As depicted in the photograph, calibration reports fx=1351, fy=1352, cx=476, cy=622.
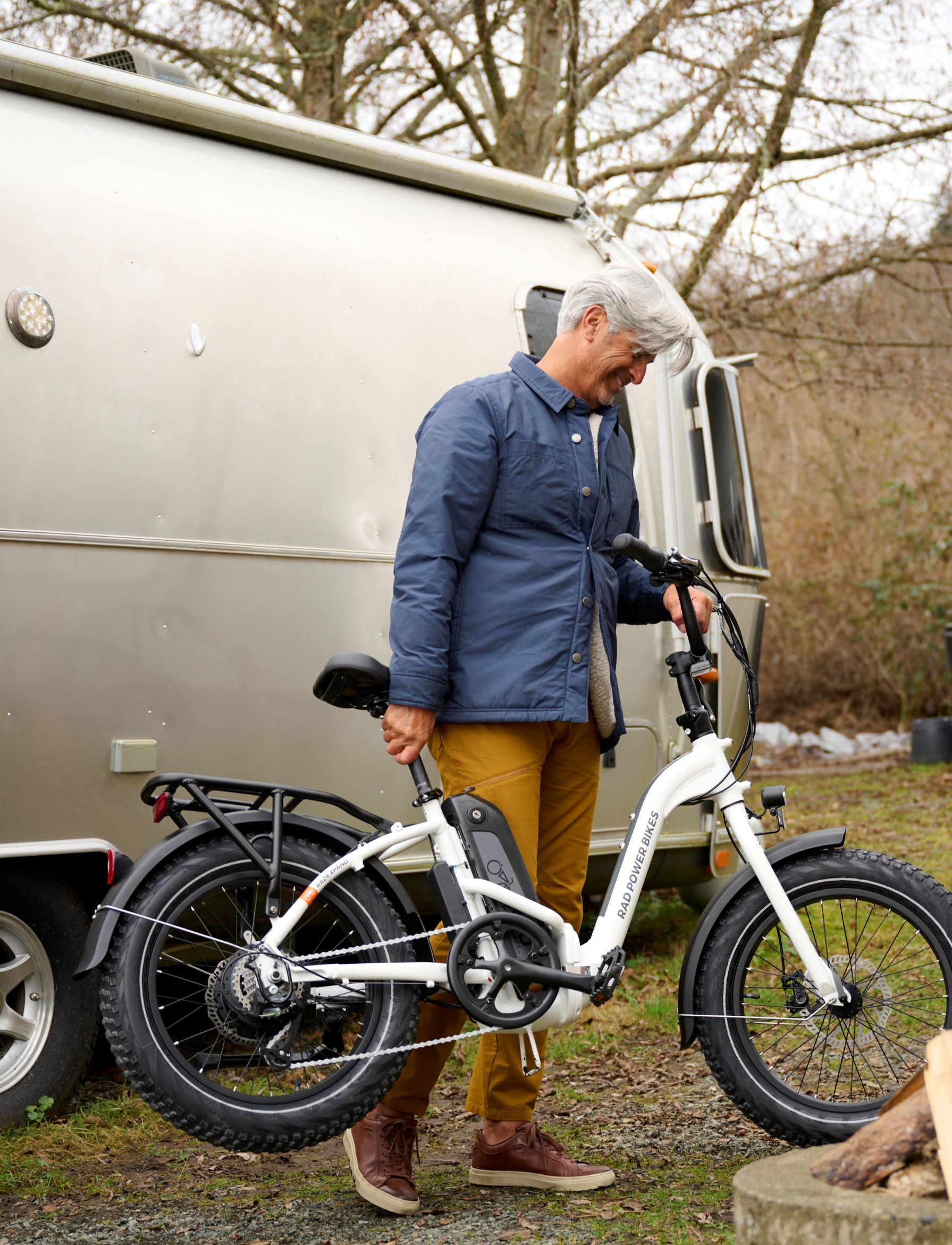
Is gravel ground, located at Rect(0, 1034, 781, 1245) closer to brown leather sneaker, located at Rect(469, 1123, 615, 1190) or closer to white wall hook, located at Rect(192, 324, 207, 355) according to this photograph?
brown leather sneaker, located at Rect(469, 1123, 615, 1190)

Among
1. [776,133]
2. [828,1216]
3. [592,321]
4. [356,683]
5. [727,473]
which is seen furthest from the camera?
[776,133]

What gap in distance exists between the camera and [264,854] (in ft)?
9.43

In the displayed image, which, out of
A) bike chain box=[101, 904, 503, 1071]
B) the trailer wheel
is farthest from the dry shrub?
bike chain box=[101, 904, 503, 1071]

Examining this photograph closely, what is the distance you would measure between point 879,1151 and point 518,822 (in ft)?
3.64

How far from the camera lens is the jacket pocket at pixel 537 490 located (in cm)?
310

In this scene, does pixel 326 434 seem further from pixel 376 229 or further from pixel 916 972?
pixel 916 972

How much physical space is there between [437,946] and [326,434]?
1.76 metres

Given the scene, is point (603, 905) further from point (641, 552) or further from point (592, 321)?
point (592, 321)

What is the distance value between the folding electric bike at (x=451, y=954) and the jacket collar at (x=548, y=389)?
37 cm

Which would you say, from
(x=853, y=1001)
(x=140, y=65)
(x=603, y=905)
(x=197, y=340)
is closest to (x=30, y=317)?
(x=197, y=340)

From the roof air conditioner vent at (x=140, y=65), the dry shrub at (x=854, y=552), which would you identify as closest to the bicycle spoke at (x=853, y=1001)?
the roof air conditioner vent at (x=140, y=65)

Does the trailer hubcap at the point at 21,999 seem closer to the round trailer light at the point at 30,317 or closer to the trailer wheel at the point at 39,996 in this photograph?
the trailer wheel at the point at 39,996

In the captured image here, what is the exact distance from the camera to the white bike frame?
113 inches

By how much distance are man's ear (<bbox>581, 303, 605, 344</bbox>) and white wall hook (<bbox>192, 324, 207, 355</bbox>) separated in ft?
4.11
